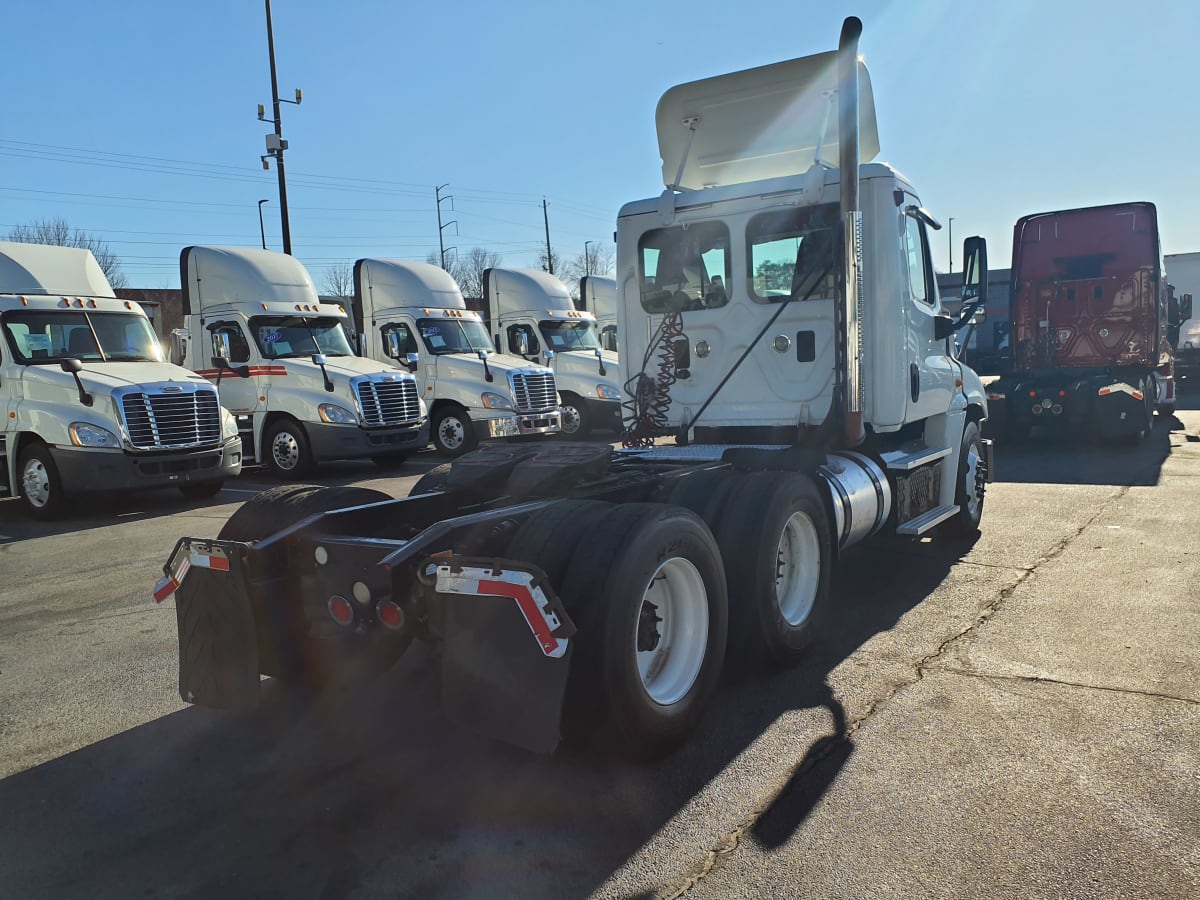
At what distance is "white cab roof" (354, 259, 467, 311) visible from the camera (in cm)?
1702

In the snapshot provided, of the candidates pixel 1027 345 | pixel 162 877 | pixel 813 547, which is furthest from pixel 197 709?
pixel 1027 345

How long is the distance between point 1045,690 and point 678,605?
6.13 feet

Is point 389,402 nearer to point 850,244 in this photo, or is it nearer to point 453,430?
point 453,430

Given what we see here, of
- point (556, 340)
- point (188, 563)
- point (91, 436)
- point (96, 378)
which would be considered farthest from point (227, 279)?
point (188, 563)

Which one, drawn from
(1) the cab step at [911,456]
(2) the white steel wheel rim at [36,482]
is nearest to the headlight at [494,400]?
(2) the white steel wheel rim at [36,482]

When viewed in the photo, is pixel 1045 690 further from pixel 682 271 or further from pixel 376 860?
pixel 682 271

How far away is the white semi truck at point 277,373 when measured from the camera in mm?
13852

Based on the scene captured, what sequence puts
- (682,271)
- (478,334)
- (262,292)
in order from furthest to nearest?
(478,334) < (262,292) < (682,271)

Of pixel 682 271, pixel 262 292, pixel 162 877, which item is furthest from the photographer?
pixel 262 292

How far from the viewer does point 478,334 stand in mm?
17656

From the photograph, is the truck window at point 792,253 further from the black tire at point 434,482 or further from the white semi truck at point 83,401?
the white semi truck at point 83,401

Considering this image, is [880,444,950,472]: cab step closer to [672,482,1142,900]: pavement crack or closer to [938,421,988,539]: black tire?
[938,421,988,539]: black tire

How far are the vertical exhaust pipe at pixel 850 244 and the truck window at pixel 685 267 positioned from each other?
3.56 feet

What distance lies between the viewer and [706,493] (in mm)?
4859
